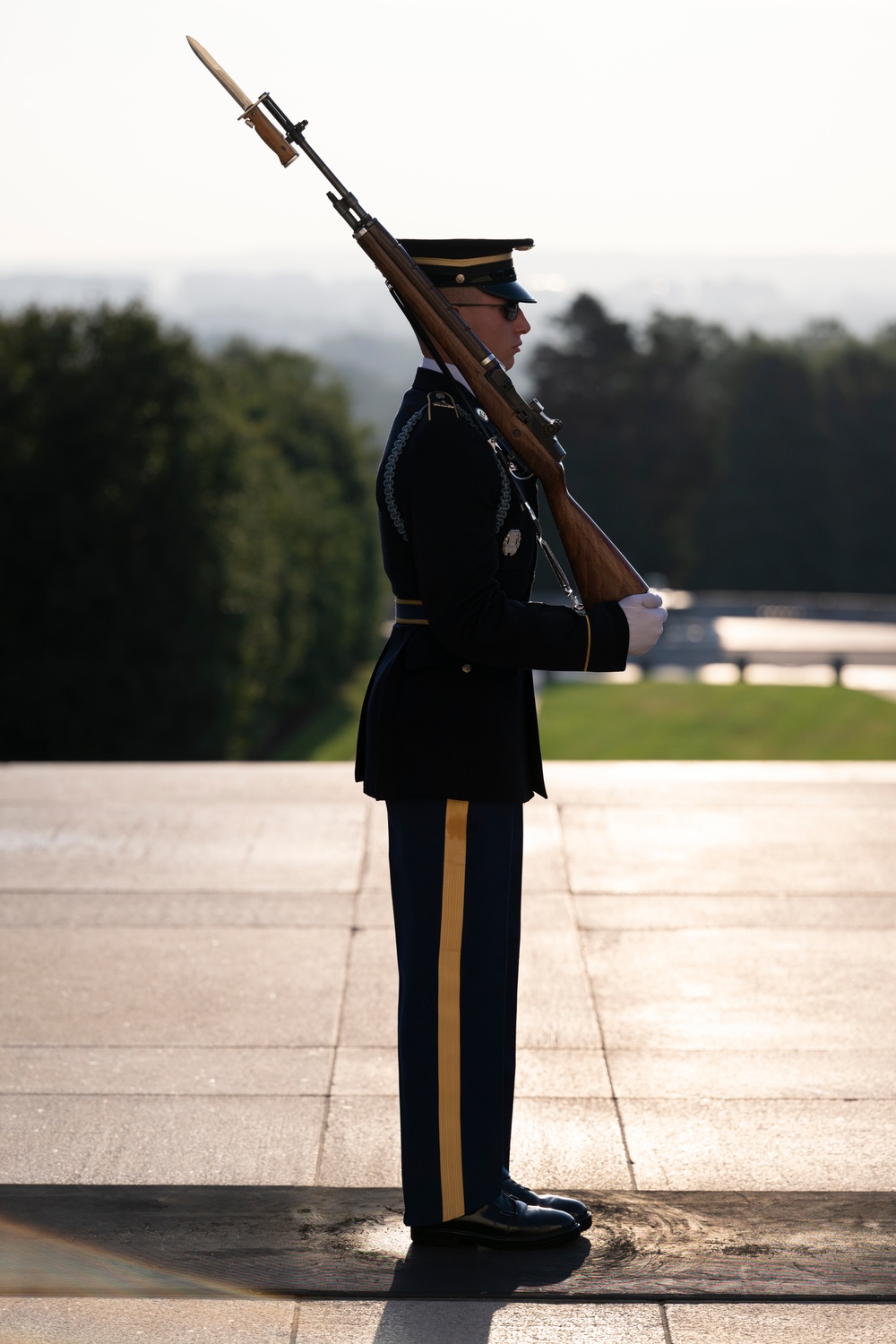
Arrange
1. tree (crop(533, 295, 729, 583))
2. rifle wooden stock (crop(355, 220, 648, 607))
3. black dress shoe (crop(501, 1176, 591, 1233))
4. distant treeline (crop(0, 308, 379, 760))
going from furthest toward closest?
tree (crop(533, 295, 729, 583))
distant treeline (crop(0, 308, 379, 760))
black dress shoe (crop(501, 1176, 591, 1233))
rifle wooden stock (crop(355, 220, 648, 607))

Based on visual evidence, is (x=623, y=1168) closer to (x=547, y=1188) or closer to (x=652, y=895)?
(x=547, y=1188)

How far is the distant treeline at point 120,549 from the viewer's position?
28.6m

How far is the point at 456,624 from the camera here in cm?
292

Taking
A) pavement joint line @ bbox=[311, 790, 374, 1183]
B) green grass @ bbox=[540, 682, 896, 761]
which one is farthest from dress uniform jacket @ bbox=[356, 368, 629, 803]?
green grass @ bbox=[540, 682, 896, 761]

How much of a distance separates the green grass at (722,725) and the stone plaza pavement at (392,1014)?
19.2 m

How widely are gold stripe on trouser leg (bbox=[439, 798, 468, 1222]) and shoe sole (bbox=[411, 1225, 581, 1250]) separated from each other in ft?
0.17

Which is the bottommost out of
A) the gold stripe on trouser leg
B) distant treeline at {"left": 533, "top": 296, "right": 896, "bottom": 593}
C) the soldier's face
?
distant treeline at {"left": 533, "top": 296, "right": 896, "bottom": 593}

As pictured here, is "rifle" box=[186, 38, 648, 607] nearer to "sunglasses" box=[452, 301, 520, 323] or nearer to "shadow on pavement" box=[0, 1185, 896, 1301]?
"sunglasses" box=[452, 301, 520, 323]

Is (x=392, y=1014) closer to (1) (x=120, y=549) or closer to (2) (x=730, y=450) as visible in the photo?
(1) (x=120, y=549)

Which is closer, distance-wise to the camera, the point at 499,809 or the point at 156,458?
the point at 499,809

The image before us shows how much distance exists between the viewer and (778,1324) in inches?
109

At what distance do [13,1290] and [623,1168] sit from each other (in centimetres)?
129

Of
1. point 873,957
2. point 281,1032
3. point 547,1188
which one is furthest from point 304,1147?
point 873,957

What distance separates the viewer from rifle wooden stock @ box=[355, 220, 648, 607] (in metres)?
2.99
